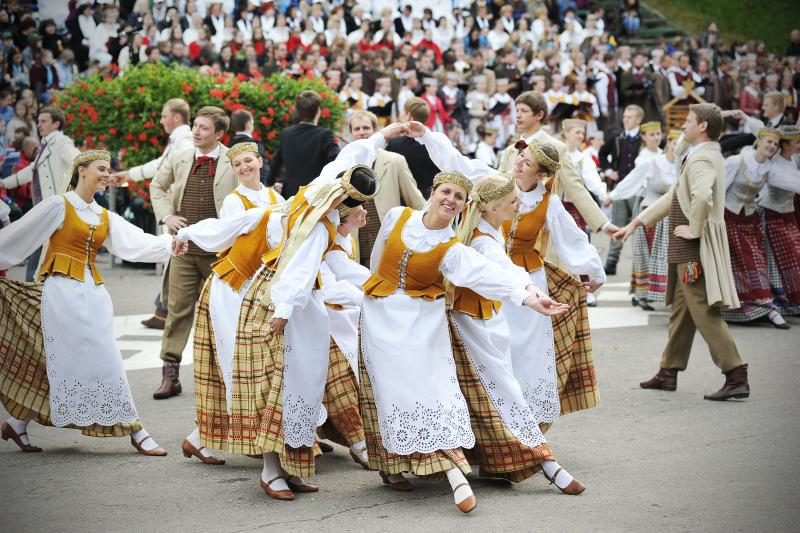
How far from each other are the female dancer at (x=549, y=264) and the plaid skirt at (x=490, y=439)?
0.62m

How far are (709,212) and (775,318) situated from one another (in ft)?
10.8

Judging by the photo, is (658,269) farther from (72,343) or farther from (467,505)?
(72,343)

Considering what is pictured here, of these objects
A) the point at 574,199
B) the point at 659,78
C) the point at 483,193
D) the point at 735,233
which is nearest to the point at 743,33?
the point at 659,78

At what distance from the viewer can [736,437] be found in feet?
21.0

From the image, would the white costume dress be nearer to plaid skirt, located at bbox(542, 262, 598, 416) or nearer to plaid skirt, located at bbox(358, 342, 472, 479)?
plaid skirt, located at bbox(358, 342, 472, 479)

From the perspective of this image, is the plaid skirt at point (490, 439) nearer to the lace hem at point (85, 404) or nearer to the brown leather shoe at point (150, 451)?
the brown leather shoe at point (150, 451)

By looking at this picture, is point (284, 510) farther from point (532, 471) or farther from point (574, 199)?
point (574, 199)

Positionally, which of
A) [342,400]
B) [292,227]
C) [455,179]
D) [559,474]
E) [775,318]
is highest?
[455,179]

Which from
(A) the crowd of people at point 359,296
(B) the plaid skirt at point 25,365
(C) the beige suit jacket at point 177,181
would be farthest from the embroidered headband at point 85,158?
(C) the beige suit jacket at point 177,181

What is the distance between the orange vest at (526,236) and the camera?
612 centimetres

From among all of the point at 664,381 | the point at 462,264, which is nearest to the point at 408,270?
the point at 462,264

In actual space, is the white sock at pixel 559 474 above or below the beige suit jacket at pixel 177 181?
below

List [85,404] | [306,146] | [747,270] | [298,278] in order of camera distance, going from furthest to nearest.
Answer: [747,270]
[306,146]
[85,404]
[298,278]

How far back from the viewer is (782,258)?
1076 cm
